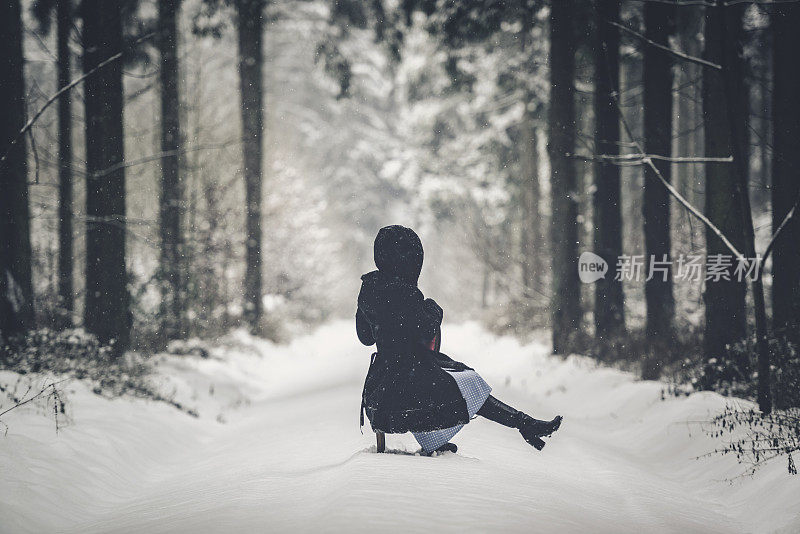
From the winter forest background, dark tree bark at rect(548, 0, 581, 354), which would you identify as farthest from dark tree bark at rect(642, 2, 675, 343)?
dark tree bark at rect(548, 0, 581, 354)

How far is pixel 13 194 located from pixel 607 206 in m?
9.92

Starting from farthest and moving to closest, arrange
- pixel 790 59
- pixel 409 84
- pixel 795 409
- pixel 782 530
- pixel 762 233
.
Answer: pixel 762 233, pixel 409 84, pixel 790 59, pixel 795 409, pixel 782 530

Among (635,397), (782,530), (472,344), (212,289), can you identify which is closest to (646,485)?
(782,530)

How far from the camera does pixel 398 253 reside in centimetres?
576

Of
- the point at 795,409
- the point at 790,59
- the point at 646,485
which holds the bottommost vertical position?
the point at 646,485

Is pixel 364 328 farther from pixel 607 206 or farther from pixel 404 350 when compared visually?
pixel 607 206

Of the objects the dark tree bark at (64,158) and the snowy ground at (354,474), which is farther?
the dark tree bark at (64,158)

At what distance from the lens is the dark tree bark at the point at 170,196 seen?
1463 cm

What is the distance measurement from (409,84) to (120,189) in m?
13.8

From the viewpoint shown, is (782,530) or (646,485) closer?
(782,530)

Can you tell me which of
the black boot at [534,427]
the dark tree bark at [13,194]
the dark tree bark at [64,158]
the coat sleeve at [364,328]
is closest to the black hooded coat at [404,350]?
the coat sleeve at [364,328]

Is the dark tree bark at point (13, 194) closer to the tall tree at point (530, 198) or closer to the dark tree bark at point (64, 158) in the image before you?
the dark tree bark at point (64, 158)

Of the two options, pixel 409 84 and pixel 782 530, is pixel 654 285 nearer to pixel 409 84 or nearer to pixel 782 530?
pixel 782 530

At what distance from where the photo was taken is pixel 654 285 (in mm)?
12734
